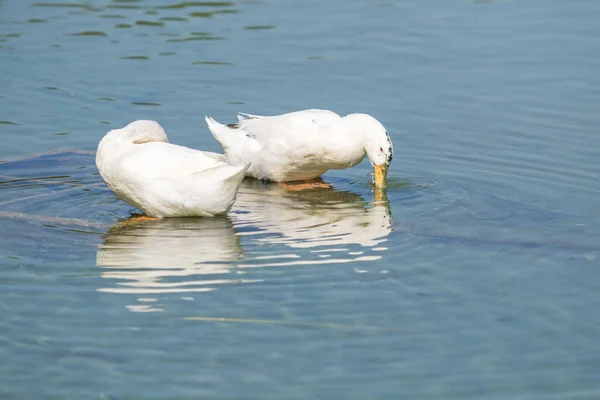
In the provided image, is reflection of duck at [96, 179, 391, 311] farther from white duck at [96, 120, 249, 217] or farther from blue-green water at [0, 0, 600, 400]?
white duck at [96, 120, 249, 217]

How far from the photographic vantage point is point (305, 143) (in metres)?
9.58

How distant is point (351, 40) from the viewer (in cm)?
1357

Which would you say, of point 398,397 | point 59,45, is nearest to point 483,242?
point 398,397

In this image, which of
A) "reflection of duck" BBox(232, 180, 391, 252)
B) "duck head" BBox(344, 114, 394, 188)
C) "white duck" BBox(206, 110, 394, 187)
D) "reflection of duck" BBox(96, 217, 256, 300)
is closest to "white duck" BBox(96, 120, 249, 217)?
"reflection of duck" BBox(96, 217, 256, 300)

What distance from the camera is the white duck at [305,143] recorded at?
948 centimetres

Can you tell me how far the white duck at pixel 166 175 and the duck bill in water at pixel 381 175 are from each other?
1.53m

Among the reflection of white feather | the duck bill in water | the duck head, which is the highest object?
the duck head

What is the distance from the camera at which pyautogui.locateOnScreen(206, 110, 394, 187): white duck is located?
31.1ft

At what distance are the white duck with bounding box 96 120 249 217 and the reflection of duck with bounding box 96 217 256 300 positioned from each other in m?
0.17

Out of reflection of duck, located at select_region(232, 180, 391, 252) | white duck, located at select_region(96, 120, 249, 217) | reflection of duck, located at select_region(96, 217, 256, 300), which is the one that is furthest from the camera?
white duck, located at select_region(96, 120, 249, 217)

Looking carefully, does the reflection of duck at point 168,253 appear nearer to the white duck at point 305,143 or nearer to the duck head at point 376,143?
the white duck at point 305,143

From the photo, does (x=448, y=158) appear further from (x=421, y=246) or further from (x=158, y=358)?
(x=158, y=358)

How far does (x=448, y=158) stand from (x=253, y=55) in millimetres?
3779

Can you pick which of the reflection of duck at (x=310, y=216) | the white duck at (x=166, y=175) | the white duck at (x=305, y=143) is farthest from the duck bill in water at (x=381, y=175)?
the white duck at (x=166, y=175)
